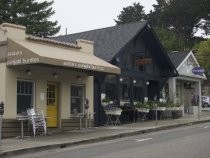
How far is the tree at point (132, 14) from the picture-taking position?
74.6 m

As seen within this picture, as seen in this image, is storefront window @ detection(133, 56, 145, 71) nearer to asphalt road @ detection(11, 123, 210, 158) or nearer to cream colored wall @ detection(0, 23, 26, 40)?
cream colored wall @ detection(0, 23, 26, 40)

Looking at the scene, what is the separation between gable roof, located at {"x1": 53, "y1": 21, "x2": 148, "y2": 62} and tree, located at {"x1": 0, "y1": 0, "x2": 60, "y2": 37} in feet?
46.4

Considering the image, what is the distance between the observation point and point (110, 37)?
29.1 meters

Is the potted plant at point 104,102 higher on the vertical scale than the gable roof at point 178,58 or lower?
lower

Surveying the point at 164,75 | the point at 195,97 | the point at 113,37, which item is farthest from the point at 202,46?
the point at 113,37

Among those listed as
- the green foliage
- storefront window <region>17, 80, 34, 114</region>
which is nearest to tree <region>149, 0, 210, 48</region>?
the green foliage

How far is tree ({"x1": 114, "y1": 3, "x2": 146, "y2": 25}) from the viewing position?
Result: 74.6 metres

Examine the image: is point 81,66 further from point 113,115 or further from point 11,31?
point 113,115

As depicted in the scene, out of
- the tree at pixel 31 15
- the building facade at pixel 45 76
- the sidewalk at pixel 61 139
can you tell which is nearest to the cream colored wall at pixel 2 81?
the building facade at pixel 45 76

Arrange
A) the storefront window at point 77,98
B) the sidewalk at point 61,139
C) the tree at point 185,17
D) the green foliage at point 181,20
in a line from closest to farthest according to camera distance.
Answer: the sidewalk at point 61,139, the storefront window at point 77,98, the green foliage at point 181,20, the tree at point 185,17

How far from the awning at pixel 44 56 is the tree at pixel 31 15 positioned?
75.4 feet

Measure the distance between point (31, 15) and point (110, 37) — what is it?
19.2 m

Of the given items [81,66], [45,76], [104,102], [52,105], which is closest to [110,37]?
[104,102]

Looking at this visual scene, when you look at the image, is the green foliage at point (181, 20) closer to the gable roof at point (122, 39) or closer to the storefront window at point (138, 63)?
the gable roof at point (122, 39)
